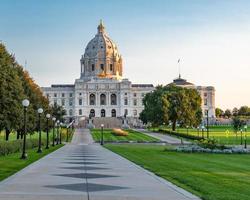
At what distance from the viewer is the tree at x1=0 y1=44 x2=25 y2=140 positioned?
1594 inches

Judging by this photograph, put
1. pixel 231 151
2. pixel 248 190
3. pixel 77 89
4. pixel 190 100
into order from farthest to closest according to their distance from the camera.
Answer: pixel 77 89 < pixel 190 100 < pixel 231 151 < pixel 248 190

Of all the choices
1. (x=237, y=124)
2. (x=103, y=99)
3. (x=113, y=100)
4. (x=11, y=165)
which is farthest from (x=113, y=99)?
(x=11, y=165)

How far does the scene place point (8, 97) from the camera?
4147cm

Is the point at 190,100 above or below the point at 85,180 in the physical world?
above

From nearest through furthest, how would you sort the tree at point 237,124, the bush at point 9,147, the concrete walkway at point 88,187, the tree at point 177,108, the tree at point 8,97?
the concrete walkway at point 88,187 → the bush at point 9,147 → the tree at point 8,97 → the tree at point 237,124 → the tree at point 177,108

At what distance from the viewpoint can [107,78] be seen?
19712 cm

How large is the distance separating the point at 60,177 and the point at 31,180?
3.92ft

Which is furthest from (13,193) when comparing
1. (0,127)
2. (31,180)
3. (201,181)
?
(0,127)

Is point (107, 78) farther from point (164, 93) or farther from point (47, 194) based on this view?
point (47, 194)

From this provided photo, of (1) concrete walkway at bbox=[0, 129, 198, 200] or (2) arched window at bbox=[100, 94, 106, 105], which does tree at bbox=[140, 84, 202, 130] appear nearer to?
(1) concrete walkway at bbox=[0, 129, 198, 200]

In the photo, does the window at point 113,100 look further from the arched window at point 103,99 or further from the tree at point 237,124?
the tree at point 237,124

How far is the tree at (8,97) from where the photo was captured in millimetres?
40475

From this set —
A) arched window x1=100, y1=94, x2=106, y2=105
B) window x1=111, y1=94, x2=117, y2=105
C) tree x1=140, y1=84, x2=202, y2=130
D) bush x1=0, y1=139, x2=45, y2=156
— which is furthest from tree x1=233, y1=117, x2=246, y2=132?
arched window x1=100, y1=94, x2=106, y2=105

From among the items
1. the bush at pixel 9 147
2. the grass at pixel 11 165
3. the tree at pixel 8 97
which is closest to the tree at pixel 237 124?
the tree at pixel 8 97
